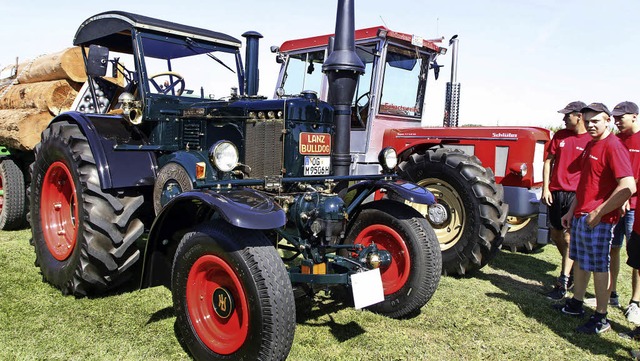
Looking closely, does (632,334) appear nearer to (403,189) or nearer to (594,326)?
(594,326)

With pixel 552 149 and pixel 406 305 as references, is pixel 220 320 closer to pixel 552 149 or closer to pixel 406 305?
pixel 406 305

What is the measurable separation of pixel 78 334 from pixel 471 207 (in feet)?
11.9

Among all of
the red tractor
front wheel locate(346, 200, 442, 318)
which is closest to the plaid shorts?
the red tractor

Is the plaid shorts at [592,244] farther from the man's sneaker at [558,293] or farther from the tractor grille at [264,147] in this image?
the tractor grille at [264,147]

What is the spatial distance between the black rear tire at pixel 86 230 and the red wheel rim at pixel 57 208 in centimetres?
2

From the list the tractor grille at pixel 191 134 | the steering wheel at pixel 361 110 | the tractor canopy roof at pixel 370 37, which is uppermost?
the tractor canopy roof at pixel 370 37

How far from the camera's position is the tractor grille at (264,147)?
3.74 metres

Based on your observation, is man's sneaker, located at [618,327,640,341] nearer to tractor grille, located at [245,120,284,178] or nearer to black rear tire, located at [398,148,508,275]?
black rear tire, located at [398,148,508,275]

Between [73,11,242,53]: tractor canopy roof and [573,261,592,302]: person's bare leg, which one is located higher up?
[73,11,242,53]: tractor canopy roof

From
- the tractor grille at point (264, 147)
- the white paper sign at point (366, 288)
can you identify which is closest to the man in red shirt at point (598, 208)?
the white paper sign at point (366, 288)

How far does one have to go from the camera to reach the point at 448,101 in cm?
639

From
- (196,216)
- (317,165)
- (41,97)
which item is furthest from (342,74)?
(41,97)

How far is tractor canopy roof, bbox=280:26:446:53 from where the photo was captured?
A: 5.73 meters

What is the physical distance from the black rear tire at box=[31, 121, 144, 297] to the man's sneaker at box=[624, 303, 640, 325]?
4.11 metres
